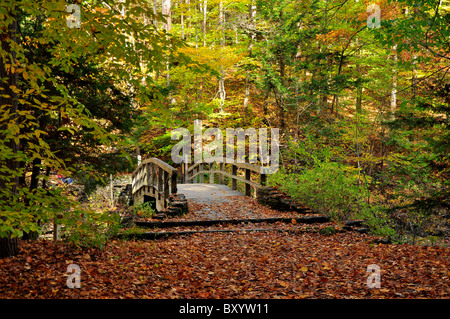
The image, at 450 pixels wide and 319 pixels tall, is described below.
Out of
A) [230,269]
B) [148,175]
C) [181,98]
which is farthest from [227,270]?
[181,98]

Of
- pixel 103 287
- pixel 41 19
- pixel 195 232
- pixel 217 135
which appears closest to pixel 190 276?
pixel 103 287

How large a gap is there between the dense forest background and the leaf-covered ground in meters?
0.66

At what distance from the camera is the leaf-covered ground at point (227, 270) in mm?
3600

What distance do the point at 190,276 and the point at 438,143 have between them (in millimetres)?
4187

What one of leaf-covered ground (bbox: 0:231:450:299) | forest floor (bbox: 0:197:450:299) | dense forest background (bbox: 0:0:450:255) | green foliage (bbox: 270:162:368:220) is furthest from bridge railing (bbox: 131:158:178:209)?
green foliage (bbox: 270:162:368:220)

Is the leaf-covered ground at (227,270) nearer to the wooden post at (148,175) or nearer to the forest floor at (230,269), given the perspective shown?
the forest floor at (230,269)

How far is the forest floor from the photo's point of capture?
360cm

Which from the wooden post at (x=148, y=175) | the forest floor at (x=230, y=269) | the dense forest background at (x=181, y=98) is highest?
the dense forest background at (x=181, y=98)

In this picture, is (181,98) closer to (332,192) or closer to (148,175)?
(148,175)

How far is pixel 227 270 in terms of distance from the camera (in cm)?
470

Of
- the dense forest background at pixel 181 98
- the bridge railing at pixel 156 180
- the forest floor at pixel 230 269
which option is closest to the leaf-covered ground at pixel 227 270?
the forest floor at pixel 230 269

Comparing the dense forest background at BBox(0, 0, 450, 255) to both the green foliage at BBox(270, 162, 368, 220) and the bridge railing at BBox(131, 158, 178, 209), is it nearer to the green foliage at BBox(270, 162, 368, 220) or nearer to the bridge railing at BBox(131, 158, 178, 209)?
the green foliage at BBox(270, 162, 368, 220)

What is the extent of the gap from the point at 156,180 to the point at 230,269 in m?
6.90

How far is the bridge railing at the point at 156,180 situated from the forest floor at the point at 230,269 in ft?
9.28
